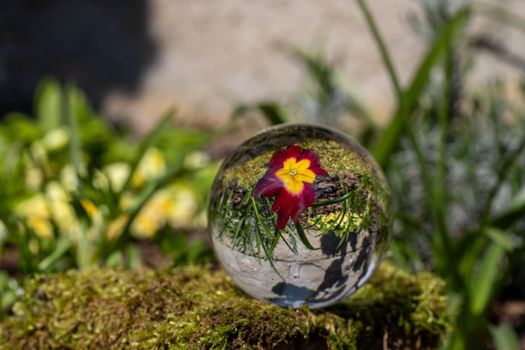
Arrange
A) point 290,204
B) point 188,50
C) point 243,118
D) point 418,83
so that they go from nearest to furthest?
point 290,204 < point 418,83 < point 243,118 < point 188,50

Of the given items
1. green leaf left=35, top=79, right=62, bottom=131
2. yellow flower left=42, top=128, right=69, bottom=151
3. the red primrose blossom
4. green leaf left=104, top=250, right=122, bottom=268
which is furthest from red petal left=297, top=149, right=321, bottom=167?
green leaf left=35, top=79, right=62, bottom=131

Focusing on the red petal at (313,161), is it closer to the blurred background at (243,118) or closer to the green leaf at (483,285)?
the blurred background at (243,118)

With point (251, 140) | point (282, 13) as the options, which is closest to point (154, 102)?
point (282, 13)

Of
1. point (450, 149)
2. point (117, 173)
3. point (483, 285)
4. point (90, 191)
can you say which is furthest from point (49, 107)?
point (483, 285)

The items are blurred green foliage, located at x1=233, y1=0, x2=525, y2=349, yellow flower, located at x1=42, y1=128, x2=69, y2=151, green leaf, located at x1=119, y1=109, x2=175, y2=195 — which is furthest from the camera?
yellow flower, located at x1=42, y1=128, x2=69, y2=151

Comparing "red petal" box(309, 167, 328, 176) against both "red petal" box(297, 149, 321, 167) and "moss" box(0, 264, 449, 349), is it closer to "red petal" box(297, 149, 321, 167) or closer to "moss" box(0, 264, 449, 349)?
"red petal" box(297, 149, 321, 167)

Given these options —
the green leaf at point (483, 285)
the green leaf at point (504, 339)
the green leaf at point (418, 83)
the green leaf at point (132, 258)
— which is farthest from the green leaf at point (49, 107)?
the green leaf at point (504, 339)

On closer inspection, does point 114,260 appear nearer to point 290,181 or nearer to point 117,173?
point 290,181
